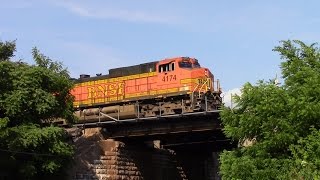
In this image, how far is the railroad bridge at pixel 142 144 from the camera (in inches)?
1382

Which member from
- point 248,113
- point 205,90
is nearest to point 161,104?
point 205,90

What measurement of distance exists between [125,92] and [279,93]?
2204 cm

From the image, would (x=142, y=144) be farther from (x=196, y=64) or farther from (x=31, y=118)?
(x=31, y=118)

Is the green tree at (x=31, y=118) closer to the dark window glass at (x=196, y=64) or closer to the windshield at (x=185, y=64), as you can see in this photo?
the windshield at (x=185, y=64)

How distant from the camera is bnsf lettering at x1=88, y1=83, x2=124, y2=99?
41438 millimetres

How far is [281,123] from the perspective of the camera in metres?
19.8

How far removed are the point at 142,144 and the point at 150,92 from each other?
4.90 metres

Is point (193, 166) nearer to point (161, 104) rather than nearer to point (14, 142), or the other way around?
point (161, 104)

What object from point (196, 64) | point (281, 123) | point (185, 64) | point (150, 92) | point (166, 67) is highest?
point (196, 64)

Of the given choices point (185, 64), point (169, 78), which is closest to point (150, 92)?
point (169, 78)

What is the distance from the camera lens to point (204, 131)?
34.8 meters

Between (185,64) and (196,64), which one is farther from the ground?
(196,64)

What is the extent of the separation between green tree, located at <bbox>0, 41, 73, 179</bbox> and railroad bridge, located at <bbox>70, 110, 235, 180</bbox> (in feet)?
11.8

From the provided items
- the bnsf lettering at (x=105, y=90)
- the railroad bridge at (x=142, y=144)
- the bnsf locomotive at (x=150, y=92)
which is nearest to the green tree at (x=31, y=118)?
the railroad bridge at (x=142, y=144)
